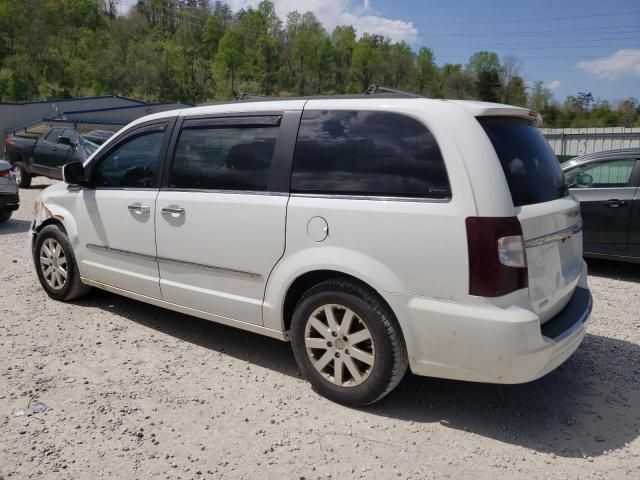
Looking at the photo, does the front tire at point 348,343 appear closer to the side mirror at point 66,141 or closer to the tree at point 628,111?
the side mirror at point 66,141

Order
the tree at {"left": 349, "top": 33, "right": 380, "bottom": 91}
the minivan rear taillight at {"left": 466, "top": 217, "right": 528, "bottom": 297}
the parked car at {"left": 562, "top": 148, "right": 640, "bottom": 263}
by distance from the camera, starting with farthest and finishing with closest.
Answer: the tree at {"left": 349, "top": 33, "right": 380, "bottom": 91}
the parked car at {"left": 562, "top": 148, "right": 640, "bottom": 263}
the minivan rear taillight at {"left": 466, "top": 217, "right": 528, "bottom": 297}

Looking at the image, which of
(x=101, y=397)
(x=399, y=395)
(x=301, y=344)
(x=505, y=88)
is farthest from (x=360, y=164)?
(x=505, y=88)

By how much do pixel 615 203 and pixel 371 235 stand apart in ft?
15.4

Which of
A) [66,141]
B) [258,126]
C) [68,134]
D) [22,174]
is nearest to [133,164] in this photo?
[258,126]

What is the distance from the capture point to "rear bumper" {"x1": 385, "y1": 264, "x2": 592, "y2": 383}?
8.98 ft

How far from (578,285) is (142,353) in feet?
10.5

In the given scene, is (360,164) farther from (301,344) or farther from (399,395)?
(399,395)

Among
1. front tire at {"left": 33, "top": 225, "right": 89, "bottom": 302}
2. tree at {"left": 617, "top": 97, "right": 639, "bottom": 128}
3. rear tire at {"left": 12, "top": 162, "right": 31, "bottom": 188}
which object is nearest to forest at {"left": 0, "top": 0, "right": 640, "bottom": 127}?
tree at {"left": 617, "top": 97, "right": 639, "bottom": 128}

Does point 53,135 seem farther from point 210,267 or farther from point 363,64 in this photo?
point 363,64

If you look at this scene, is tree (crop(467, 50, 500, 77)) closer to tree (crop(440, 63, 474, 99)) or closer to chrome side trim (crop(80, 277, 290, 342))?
tree (crop(440, 63, 474, 99))

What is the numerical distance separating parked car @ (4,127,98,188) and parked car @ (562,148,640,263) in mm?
11904

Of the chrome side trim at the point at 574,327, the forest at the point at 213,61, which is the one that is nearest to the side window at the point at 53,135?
the chrome side trim at the point at 574,327

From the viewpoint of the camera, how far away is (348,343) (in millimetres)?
3217

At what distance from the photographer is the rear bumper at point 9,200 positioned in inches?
358
